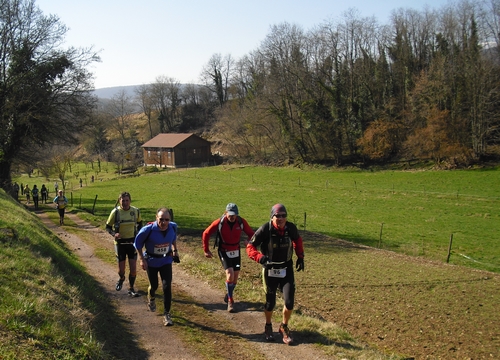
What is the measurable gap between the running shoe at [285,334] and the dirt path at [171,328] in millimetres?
85

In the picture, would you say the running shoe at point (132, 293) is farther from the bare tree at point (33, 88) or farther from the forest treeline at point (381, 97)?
the forest treeline at point (381, 97)

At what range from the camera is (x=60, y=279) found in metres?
7.57

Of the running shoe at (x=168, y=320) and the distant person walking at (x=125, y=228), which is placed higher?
the distant person walking at (x=125, y=228)

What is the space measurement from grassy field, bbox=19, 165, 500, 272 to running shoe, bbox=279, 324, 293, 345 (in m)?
13.1

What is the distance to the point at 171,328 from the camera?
23.2 feet

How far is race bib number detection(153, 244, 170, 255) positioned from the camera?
24.2ft

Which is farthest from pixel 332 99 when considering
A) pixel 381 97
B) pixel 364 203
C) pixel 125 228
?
pixel 125 228

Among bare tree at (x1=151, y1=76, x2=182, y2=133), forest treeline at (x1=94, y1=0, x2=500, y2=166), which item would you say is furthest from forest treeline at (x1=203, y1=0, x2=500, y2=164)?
bare tree at (x1=151, y1=76, x2=182, y2=133)

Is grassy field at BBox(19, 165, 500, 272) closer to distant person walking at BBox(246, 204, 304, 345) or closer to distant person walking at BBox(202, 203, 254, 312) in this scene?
distant person walking at BBox(202, 203, 254, 312)

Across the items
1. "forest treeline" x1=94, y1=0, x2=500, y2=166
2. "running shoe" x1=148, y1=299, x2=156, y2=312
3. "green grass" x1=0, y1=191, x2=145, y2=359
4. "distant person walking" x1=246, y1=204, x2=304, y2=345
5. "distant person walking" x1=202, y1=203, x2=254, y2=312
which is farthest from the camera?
"forest treeline" x1=94, y1=0, x2=500, y2=166

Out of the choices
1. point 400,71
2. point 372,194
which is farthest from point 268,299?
point 400,71

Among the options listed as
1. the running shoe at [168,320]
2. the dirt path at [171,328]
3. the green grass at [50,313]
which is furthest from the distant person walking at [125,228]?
the running shoe at [168,320]

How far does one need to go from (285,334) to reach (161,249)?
2506 millimetres

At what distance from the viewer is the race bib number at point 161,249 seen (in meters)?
7.38
